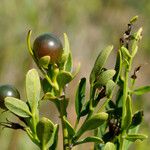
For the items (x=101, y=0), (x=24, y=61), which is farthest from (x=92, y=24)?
(x=24, y=61)

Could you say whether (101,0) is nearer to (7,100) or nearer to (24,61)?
(24,61)

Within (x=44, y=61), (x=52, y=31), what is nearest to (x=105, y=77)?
(x=44, y=61)

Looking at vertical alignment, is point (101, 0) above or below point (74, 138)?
above

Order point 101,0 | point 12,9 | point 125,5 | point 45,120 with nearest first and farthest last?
point 45,120 → point 12,9 → point 101,0 → point 125,5

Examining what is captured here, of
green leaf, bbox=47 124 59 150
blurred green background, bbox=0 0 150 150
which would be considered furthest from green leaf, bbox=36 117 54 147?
blurred green background, bbox=0 0 150 150

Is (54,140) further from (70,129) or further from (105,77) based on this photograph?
(105,77)

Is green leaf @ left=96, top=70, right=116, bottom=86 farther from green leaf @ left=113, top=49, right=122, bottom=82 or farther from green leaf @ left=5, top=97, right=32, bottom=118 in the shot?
green leaf @ left=5, top=97, right=32, bottom=118
